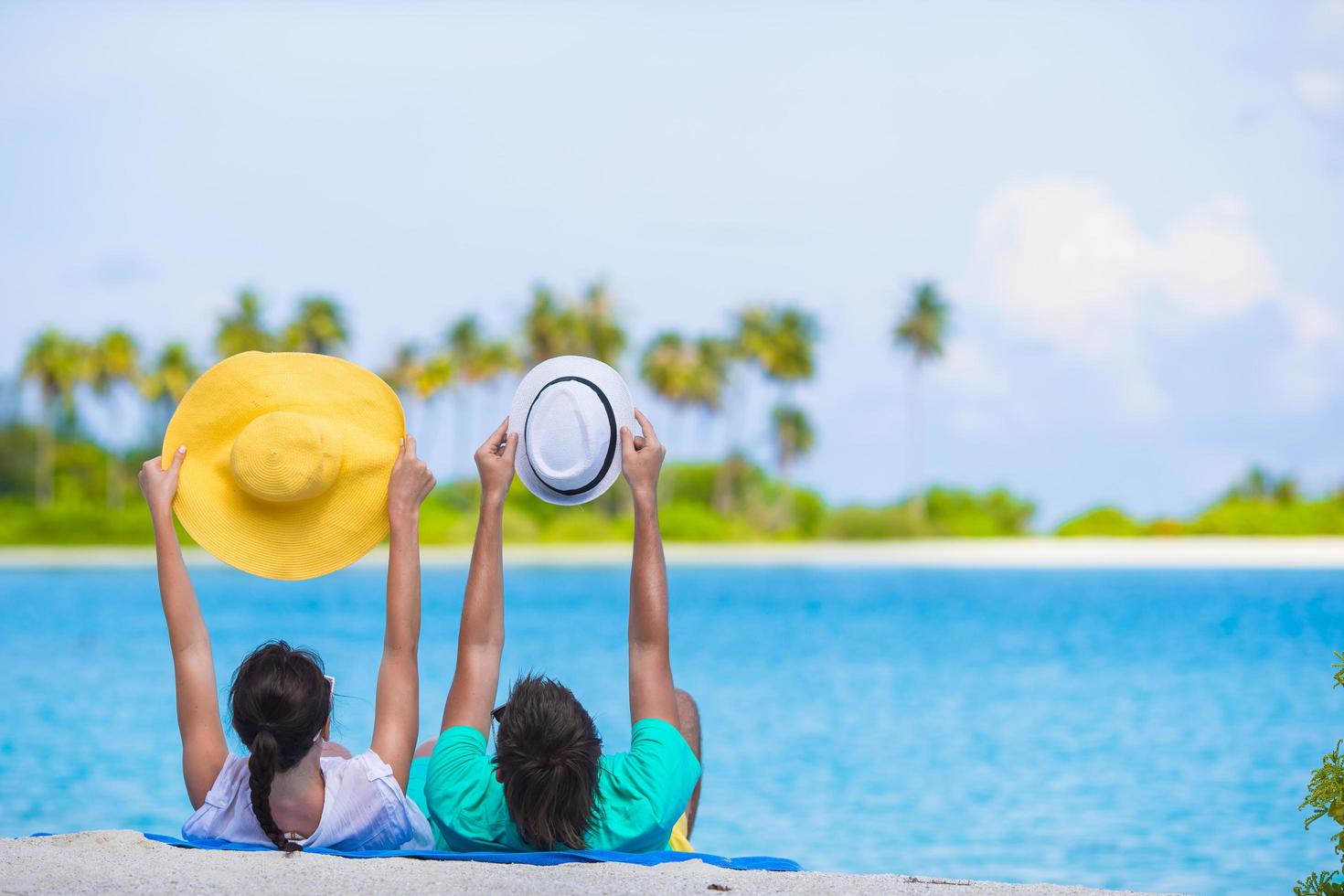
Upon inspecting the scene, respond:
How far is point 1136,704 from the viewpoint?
1719 centimetres

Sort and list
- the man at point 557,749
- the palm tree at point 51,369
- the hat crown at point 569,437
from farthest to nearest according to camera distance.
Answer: the palm tree at point 51,369, the hat crown at point 569,437, the man at point 557,749

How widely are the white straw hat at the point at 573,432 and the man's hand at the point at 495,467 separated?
57 mm

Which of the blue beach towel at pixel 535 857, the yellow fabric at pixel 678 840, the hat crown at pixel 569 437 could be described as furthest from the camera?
the yellow fabric at pixel 678 840

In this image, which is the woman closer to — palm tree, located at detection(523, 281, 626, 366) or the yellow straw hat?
the yellow straw hat

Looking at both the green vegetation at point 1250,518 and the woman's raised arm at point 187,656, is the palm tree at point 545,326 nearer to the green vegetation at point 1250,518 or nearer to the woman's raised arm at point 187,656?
the green vegetation at point 1250,518

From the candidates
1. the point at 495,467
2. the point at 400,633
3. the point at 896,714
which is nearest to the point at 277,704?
the point at 400,633

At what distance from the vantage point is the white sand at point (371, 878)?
9.57ft

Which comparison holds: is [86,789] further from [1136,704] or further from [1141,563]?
[1141,563]

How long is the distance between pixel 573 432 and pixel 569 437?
0.02 metres

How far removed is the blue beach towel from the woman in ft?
0.15

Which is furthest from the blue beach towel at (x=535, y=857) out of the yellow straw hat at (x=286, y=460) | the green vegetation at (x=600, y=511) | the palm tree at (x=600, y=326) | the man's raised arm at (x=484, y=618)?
the palm tree at (x=600, y=326)

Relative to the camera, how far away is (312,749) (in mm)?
3070

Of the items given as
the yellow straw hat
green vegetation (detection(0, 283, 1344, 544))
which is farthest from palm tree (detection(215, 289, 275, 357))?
the yellow straw hat

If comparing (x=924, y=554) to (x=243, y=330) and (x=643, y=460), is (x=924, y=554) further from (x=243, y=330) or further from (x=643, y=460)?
(x=643, y=460)
